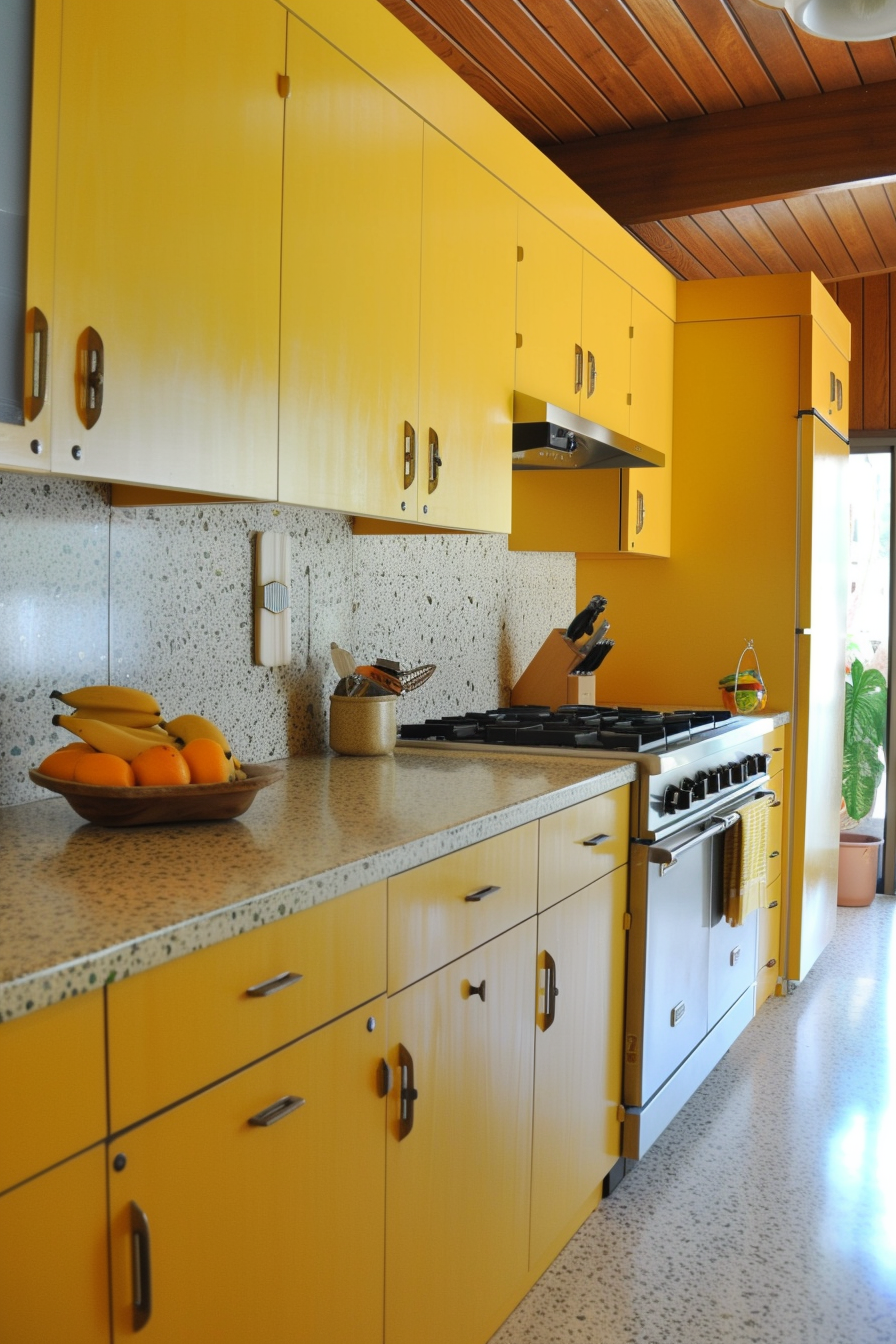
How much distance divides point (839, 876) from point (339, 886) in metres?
4.38

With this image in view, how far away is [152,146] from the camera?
158cm

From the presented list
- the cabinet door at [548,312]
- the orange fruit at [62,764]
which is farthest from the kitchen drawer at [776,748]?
the orange fruit at [62,764]

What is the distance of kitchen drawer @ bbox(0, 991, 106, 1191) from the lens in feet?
3.13

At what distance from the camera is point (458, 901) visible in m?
1.76

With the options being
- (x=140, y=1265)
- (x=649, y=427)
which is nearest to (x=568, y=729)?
(x=649, y=427)

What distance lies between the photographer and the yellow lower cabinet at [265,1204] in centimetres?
111

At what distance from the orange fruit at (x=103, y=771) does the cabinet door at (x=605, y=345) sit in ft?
6.63

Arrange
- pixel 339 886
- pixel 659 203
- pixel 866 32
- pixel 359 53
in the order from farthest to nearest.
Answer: pixel 659 203 → pixel 866 32 → pixel 359 53 → pixel 339 886

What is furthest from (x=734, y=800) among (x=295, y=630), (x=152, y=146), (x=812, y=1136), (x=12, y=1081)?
(x=12, y=1081)

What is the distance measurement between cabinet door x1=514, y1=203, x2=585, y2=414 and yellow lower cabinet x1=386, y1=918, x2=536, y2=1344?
1.46 metres

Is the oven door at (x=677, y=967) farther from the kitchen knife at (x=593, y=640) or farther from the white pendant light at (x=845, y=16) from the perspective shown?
the white pendant light at (x=845, y=16)

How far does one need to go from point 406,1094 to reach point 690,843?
1295mm

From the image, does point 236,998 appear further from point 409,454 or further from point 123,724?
point 409,454

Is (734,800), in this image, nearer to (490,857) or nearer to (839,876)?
(490,857)
